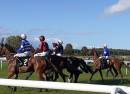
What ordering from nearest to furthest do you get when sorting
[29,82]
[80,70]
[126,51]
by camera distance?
[29,82] < [80,70] < [126,51]

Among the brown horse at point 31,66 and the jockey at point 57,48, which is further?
the jockey at point 57,48

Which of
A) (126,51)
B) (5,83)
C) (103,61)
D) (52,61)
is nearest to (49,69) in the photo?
(52,61)

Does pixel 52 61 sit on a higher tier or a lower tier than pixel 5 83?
lower

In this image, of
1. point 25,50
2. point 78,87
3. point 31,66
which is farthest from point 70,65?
point 78,87

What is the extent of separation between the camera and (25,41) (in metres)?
16.8

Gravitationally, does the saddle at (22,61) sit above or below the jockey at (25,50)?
below

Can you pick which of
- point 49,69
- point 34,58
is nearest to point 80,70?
point 49,69

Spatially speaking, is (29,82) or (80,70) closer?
(29,82)

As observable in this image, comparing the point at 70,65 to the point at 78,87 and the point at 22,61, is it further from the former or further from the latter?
the point at 78,87

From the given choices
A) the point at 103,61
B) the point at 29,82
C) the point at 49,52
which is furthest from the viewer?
the point at 103,61

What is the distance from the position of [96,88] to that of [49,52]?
13.4 m

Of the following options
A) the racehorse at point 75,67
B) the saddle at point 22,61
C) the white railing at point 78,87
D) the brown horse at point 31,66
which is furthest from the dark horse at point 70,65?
the white railing at point 78,87

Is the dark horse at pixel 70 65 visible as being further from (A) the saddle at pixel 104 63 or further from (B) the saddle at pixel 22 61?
(A) the saddle at pixel 104 63

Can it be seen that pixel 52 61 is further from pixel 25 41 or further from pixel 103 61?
pixel 103 61
